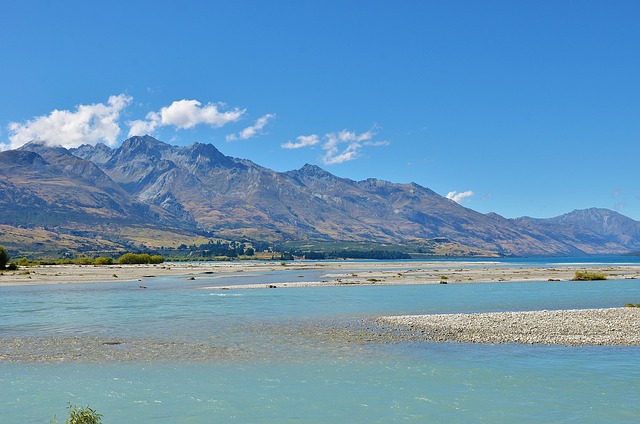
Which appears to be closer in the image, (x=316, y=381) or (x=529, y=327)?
(x=316, y=381)

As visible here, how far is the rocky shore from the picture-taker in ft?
126

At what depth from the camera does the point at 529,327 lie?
42.7 m

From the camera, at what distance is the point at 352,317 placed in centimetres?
5312

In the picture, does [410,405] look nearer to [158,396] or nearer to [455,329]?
[158,396]

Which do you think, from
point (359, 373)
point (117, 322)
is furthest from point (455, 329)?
point (117, 322)

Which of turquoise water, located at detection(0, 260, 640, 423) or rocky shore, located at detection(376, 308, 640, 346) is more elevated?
rocky shore, located at detection(376, 308, 640, 346)

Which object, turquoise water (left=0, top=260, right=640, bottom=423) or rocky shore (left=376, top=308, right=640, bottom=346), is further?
rocky shore (left=376, top=308, right=640, bottom=346)

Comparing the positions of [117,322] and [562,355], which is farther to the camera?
[117,322]

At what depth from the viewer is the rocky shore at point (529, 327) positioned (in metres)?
38.3

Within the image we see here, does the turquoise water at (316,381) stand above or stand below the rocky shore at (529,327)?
below

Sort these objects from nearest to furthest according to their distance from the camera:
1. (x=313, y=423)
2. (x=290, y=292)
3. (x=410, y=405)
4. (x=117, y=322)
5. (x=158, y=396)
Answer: (x=313, y=423) < (x=410, y=405) < (x=158, y=396) < (x=117, y=322) < (x=290, y=292)

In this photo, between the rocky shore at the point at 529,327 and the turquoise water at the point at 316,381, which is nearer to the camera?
the turquoise water at the point at 316,381

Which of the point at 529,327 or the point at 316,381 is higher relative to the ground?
the point at 529,327

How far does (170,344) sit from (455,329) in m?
21.2
